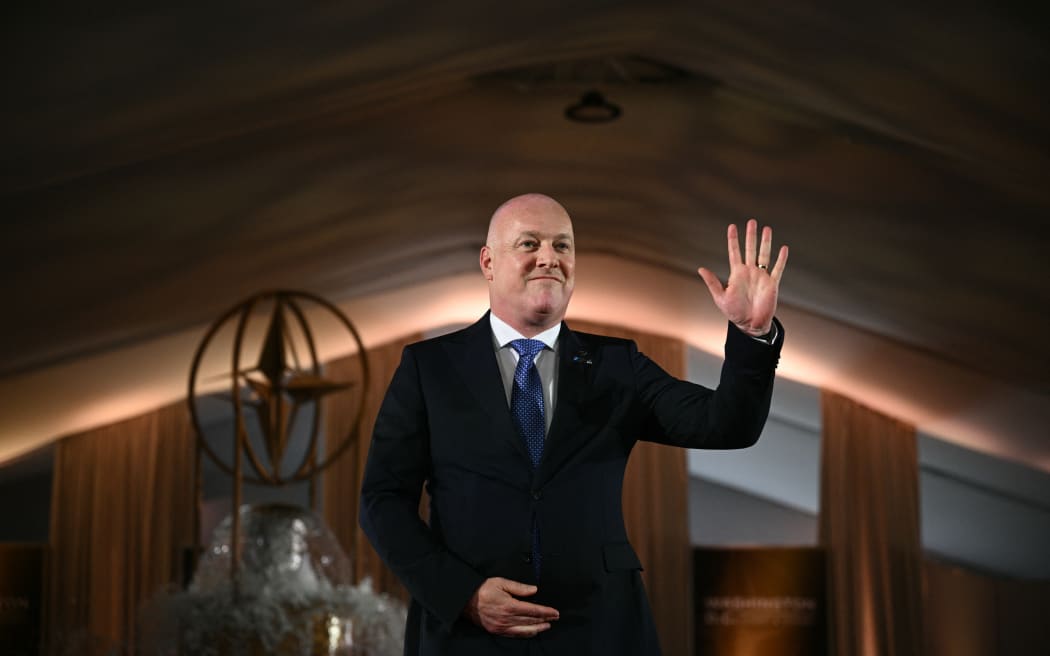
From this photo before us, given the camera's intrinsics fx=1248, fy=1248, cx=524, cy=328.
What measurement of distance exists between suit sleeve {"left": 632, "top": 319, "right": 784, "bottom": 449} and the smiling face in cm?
19

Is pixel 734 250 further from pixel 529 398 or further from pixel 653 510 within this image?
pixel 653 510

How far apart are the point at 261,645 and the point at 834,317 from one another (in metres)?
5.91

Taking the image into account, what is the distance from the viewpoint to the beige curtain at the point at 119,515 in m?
12.3

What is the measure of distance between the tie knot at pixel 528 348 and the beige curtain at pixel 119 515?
449 inches

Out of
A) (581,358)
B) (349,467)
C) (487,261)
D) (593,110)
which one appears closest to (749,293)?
(581,358)

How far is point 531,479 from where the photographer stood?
1527mm

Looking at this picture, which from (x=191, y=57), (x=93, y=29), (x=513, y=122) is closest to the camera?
(x=93, y=29)

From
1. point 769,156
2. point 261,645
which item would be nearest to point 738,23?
point 769,156

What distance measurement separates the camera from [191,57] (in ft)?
14.8

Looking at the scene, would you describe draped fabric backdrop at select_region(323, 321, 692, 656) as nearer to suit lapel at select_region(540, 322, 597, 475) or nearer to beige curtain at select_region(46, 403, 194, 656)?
beige curtain at select_region(46, 403, 194, 656)

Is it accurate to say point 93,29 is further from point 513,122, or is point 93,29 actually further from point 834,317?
point 834,317

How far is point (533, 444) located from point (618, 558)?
0.17m

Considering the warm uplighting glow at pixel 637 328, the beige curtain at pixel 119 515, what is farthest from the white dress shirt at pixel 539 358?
the beige curtain at pixel 119 515

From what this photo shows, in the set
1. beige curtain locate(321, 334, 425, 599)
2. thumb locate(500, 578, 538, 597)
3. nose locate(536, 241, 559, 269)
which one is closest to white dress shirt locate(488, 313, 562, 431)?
nose locate(536, 241, 559, 269)
